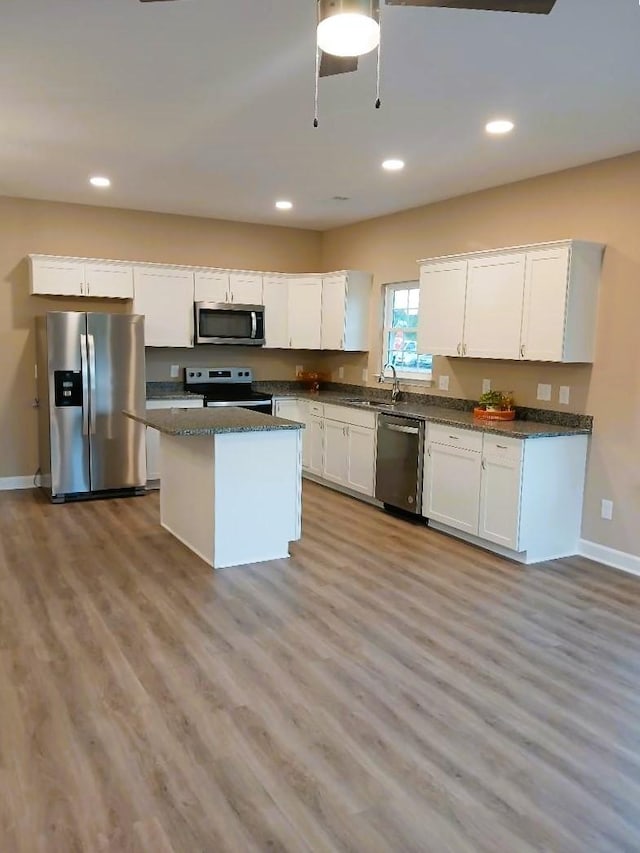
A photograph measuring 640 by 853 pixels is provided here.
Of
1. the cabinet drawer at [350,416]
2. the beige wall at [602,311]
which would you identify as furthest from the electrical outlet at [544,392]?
the cabinet drawer at [350,416]

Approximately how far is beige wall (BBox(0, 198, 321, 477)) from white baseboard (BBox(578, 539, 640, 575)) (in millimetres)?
4314

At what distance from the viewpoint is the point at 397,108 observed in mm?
3494

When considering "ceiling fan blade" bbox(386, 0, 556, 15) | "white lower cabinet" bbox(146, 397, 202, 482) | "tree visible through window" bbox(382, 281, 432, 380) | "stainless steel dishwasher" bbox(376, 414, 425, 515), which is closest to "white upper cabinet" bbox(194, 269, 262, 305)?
"white lower cabinet" bbox(146, 397, 202, 482)

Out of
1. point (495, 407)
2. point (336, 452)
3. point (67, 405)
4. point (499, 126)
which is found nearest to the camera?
point (499, 126)

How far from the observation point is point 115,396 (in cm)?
584

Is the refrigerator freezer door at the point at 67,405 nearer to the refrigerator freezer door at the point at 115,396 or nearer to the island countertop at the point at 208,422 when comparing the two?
the refrigerator freezer door at the point at 115,396

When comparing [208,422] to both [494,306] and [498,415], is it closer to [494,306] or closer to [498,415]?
[498,415]

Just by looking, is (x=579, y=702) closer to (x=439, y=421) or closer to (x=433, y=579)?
(x=433, y=579)

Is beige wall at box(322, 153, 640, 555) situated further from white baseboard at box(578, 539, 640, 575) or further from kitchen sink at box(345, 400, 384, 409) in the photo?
kitchen sink at box(345, 400, 384, 409)

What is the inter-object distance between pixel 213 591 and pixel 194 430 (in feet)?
3.12

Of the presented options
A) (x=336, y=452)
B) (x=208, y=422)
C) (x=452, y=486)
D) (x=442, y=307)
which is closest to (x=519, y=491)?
(x=452, y=486)

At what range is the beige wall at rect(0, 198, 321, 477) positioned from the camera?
19.9 feet

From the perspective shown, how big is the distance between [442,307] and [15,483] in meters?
4.28

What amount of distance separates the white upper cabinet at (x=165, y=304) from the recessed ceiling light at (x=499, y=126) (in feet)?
11.7
